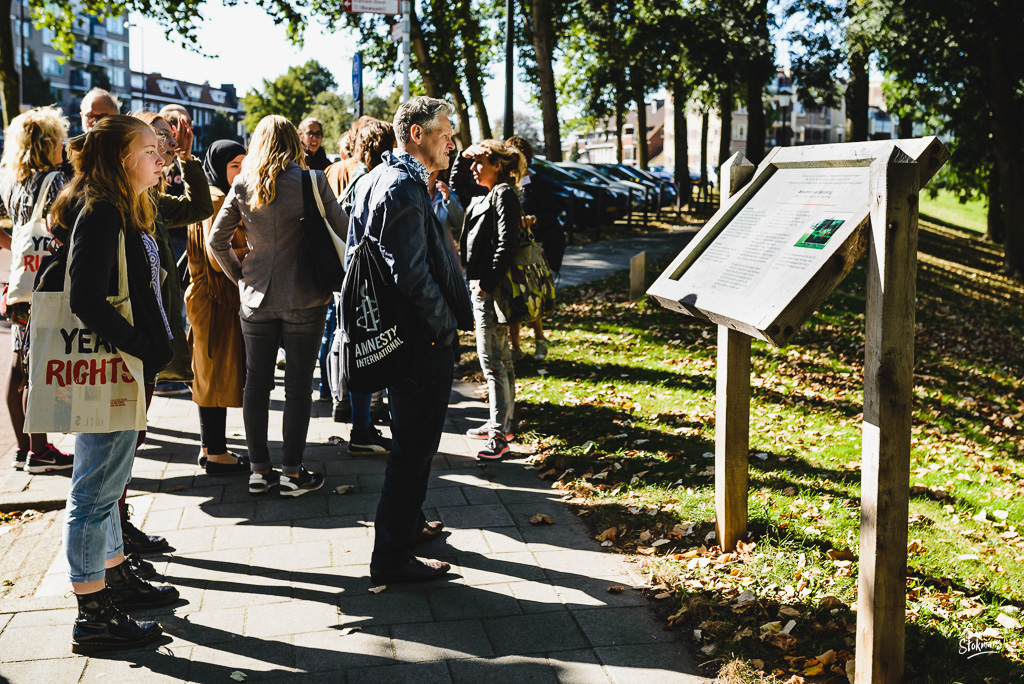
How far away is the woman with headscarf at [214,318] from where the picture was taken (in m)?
5.35

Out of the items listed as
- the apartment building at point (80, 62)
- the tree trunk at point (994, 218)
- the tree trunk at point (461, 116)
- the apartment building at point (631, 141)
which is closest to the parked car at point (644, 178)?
the tree trunk at point (461, 116)

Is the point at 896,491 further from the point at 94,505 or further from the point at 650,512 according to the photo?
the point at 94,505

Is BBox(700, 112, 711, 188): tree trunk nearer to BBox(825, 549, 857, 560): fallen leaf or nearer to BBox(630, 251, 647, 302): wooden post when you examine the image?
BBox(630, 251, 647, 302): wooden post

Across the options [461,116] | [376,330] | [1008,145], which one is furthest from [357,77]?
[461,116]

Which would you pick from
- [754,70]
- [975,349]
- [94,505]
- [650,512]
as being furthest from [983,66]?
[94,505]

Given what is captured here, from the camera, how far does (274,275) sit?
4867mm

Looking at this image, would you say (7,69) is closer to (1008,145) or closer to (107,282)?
(107,282)

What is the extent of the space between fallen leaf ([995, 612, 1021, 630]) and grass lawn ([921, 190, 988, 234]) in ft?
124

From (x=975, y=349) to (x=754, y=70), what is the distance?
Answer: 38.2 feet

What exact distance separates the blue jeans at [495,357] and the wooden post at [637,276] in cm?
605

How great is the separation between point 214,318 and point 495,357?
174 centimetres

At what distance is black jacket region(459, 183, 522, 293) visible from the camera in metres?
5.60

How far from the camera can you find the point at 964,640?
3.50 m

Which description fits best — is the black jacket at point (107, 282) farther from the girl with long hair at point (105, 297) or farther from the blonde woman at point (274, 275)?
the blonde woman at point (274, 275)
